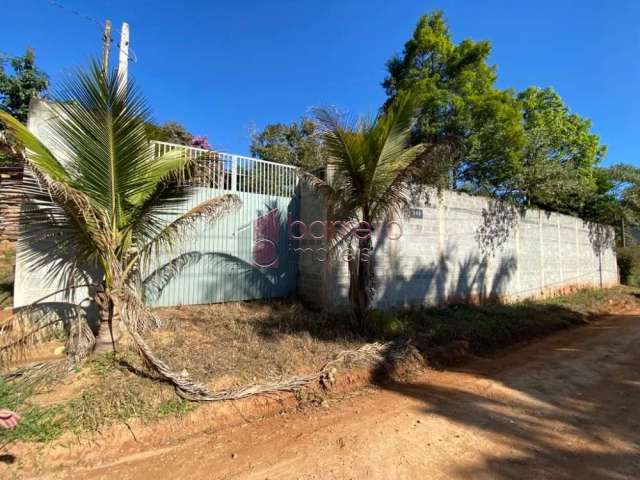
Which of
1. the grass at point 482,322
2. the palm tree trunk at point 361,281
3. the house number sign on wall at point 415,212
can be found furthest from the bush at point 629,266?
the palm tree trunk at point 361,281

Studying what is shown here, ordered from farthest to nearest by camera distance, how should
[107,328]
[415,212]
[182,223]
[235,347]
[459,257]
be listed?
[459,257] → [415,212] → [235,347] → [182,223] → [107,328]

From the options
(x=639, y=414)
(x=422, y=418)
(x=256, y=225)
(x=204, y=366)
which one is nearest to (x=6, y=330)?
(x=204, y=366)

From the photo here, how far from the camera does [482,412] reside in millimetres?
3629

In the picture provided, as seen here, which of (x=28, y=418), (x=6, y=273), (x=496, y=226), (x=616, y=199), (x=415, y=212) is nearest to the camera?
(x=28, y=418)

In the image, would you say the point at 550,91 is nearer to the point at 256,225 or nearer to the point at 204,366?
the point at 256,225

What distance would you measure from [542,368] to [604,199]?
15.3 m

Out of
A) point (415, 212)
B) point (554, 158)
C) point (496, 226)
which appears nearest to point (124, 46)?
point (415, 212)

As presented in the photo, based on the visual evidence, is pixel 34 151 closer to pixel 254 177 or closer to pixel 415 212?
pixel 254 177

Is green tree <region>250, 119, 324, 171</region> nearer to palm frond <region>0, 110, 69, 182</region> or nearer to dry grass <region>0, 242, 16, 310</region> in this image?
dry grass <region>0, 242, 16, 310</region>

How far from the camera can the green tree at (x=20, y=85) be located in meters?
10.8

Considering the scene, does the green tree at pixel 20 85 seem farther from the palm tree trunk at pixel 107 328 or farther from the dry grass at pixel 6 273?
the palm tree trunk at pixel 107 328

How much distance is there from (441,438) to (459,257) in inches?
258

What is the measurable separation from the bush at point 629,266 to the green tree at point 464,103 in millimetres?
9597

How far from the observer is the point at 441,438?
10.2 feet
